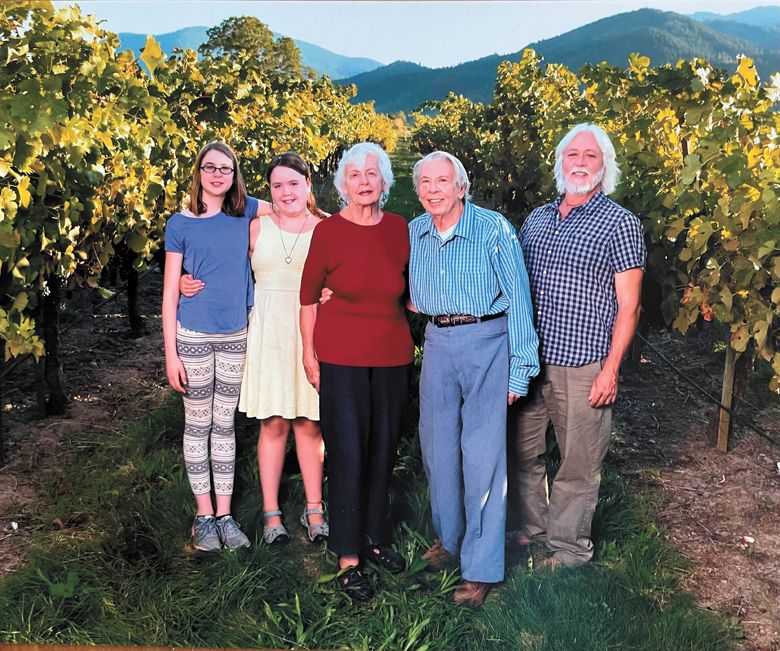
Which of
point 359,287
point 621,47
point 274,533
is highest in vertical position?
point 621,47

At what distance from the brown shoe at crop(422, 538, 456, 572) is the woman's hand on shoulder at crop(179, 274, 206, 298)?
1.44 meters

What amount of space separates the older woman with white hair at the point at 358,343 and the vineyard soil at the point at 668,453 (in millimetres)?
1394

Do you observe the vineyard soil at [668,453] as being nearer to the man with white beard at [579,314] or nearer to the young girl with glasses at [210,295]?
the man with white beard at [579,314]

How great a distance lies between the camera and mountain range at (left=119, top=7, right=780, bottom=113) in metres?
102

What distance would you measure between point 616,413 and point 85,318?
4745 mm

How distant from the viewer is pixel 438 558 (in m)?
3.16

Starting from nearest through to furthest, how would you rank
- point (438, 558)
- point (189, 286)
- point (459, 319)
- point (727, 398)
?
point (459, 319) < point (189, 286) < point (438, 558) < point (727, 398)

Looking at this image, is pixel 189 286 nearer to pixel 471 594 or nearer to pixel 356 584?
pixel 356 584

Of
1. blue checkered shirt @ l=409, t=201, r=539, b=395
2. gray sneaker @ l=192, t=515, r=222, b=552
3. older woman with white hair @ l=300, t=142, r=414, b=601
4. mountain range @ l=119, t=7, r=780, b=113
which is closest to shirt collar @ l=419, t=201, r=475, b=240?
blue checkered shirt @ l=409, t=201, r=539, b=395

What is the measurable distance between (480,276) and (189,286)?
116 cm

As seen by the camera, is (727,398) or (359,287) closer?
(359,287)

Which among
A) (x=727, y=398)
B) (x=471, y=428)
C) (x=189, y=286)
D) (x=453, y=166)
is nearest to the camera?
(x=453, y=166)

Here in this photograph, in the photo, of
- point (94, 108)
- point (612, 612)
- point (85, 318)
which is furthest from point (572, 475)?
point (85, 318)

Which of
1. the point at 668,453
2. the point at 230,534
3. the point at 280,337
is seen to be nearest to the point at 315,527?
the point at 230,534
